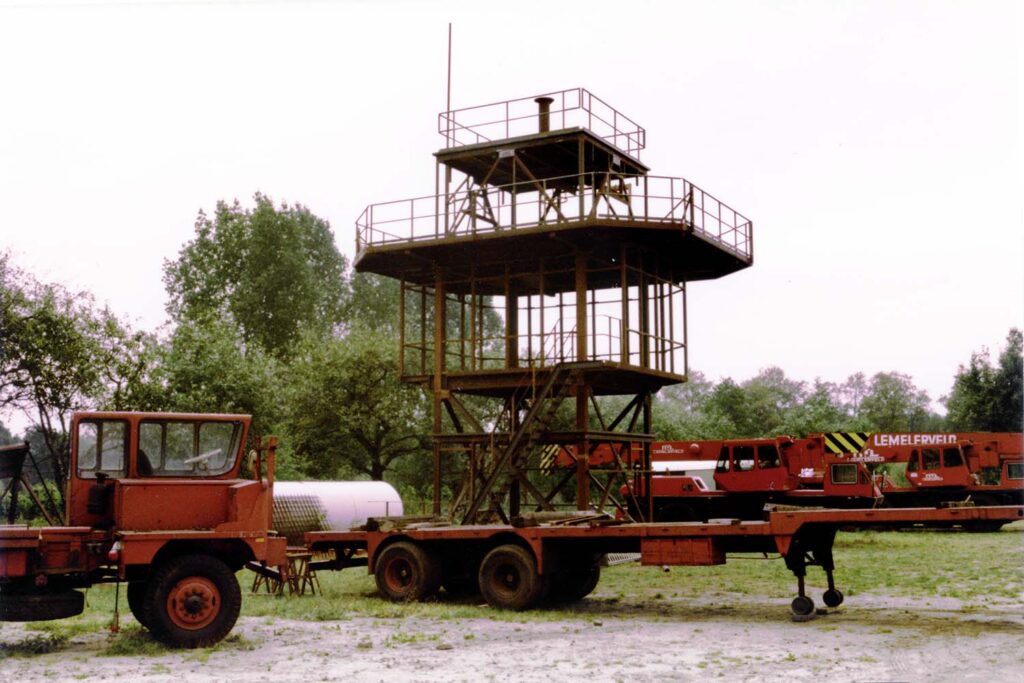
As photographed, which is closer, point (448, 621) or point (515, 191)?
point (448, 621)

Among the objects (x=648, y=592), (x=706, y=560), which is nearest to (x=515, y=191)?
(x=648, y=592)

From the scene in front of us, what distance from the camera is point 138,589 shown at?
15016mm

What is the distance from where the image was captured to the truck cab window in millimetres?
14797

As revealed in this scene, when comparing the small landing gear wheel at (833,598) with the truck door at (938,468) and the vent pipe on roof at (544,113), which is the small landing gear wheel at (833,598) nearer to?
the vent pipe on roof at (544,113)

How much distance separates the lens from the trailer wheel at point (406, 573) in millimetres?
19672

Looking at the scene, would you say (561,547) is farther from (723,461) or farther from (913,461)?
(913,461)

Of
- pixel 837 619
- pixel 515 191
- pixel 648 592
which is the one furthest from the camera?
pixel 515 191

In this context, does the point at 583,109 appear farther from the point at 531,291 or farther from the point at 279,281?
the point at 279,281

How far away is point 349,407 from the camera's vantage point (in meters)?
46.1

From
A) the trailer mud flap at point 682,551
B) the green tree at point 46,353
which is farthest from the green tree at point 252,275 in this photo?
the trailer mud flap at point 682,551

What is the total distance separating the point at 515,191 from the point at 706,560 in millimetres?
12457

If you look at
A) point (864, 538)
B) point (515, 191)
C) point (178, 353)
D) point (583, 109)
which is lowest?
point (864, 538)

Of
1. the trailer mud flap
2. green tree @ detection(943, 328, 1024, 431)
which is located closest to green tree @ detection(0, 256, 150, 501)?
the trailer mud flap

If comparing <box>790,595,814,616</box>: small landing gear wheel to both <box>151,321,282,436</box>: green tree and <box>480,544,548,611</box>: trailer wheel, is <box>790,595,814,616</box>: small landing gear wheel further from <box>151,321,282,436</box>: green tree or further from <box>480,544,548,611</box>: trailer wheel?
<box>151,321,282,436</box>: green tree
